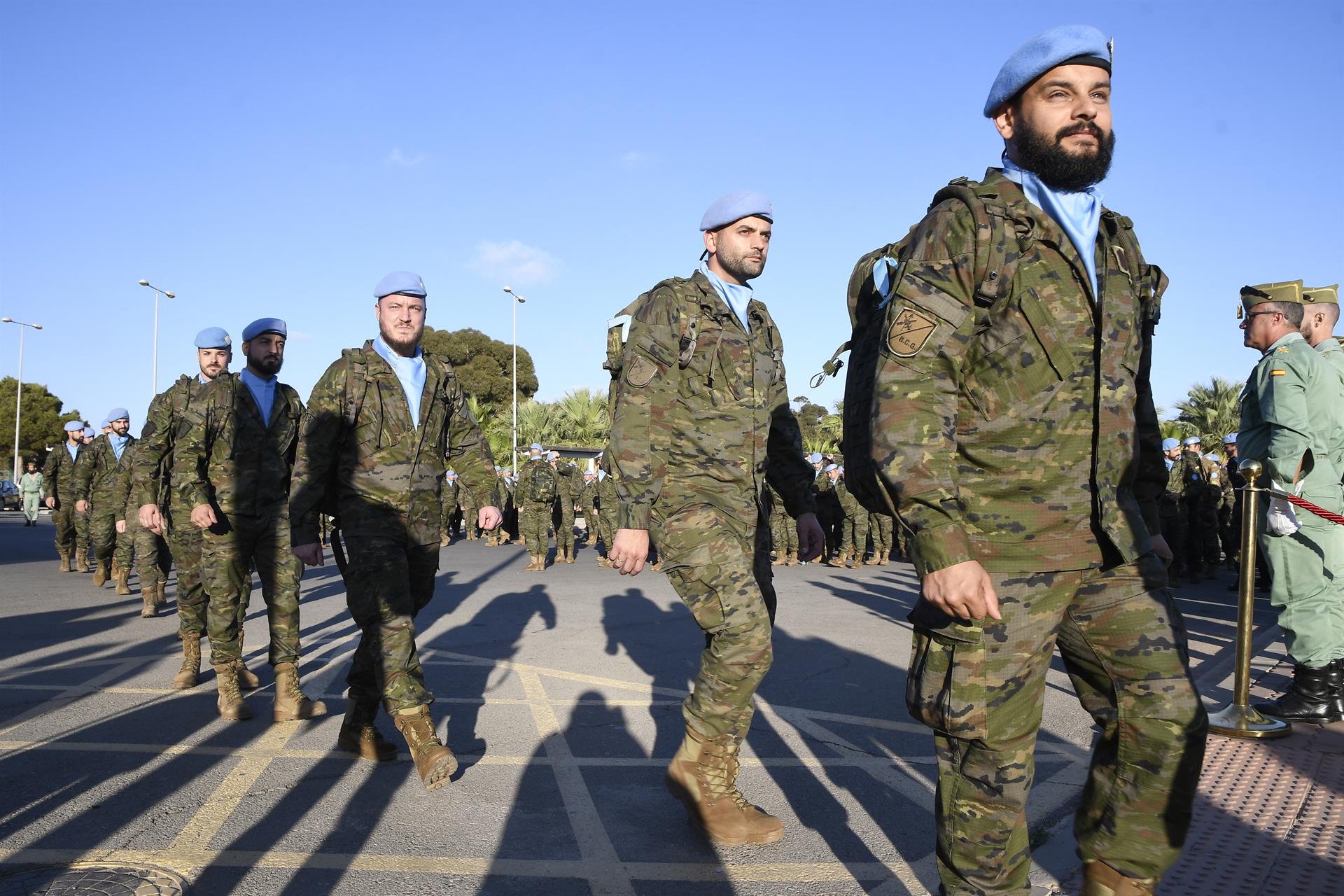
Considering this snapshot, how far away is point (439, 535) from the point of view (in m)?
4.97

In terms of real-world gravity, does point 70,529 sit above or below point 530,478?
below

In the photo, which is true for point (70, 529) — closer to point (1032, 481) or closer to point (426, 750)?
point (426, 750)

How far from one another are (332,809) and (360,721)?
2.77 feet

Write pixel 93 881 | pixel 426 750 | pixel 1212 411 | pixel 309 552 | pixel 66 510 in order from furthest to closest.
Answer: pixel 1212 411 → pixel 66 510 → pixel 309 552 → pixel 426 750 → pixel 93 881

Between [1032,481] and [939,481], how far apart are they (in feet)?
1.05

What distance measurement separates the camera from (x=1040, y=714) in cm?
235

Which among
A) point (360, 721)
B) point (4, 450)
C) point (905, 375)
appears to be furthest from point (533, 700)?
point (4, 450)

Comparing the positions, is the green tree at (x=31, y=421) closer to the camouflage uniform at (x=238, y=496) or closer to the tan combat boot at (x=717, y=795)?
the camouflage uniform at (x=238, y=496)

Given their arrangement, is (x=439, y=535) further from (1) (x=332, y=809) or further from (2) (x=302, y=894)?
(2) (x=302, y=894)

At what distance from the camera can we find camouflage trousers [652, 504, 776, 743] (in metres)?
3.75

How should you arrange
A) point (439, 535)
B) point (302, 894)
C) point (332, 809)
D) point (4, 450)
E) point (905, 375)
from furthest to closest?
point (4, 450) → point (439, 535) → point (332, 809) → point (302, 894) → point (905, 375)

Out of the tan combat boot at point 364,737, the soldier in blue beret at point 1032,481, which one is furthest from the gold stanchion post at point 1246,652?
the tan combat boot at point 364,737

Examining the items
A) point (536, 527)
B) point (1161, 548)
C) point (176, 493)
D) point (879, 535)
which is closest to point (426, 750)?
point (1161, 548)

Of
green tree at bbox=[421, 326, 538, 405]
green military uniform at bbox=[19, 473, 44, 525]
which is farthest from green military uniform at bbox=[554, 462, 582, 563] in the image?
green tree at bbox=[421, 326, 538, 405]
